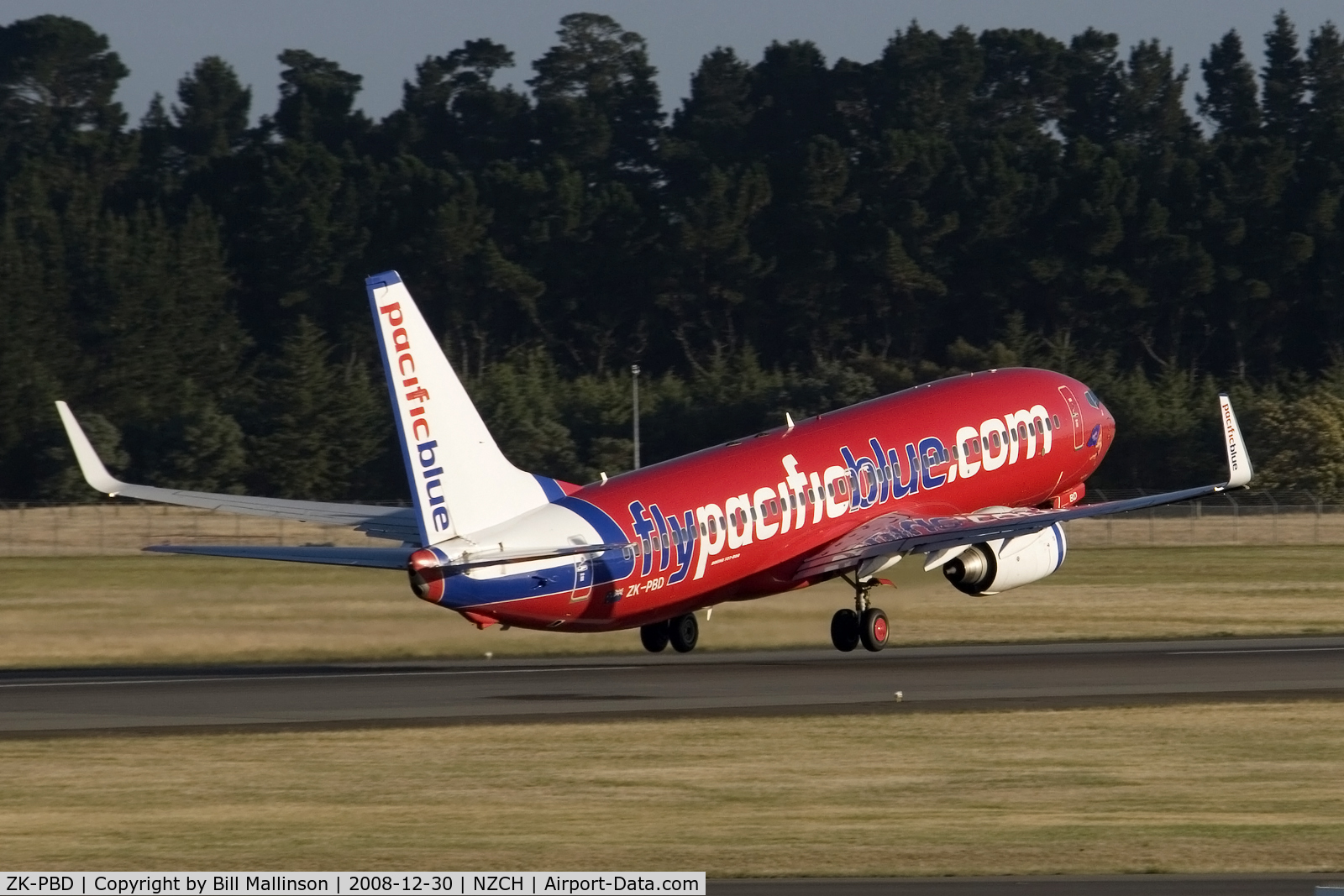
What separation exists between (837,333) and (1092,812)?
383 ft

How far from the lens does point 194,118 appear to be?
648 feet

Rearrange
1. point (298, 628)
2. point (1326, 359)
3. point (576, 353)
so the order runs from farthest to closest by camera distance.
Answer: point (576, 353)
point (1326, 359)
point (298, 628)

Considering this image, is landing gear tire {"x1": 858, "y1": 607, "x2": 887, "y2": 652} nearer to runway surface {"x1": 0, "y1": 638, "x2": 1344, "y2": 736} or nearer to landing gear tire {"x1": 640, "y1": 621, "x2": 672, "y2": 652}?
runway surface {"x1": 0, "y1": 638, "x2": 1344, "y2": 736}

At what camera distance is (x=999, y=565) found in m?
46.5

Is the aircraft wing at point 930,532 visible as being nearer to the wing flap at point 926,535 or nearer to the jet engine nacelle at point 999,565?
the wing flap at point 926,535

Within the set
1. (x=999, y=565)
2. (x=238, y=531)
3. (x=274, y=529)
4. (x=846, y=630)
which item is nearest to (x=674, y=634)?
(x=846, y=630)

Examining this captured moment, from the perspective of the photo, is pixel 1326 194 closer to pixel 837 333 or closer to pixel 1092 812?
pixel 837 333

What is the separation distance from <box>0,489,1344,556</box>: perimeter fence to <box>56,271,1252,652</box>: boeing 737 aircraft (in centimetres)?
3117

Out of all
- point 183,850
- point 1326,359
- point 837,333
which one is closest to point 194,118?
point 837,333

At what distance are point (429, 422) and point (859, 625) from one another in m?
13.0

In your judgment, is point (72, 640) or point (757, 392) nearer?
point (72, 640)

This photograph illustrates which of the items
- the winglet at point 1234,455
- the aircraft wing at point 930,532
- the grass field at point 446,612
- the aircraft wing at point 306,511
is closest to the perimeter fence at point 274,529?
the grass field at point 446,612
